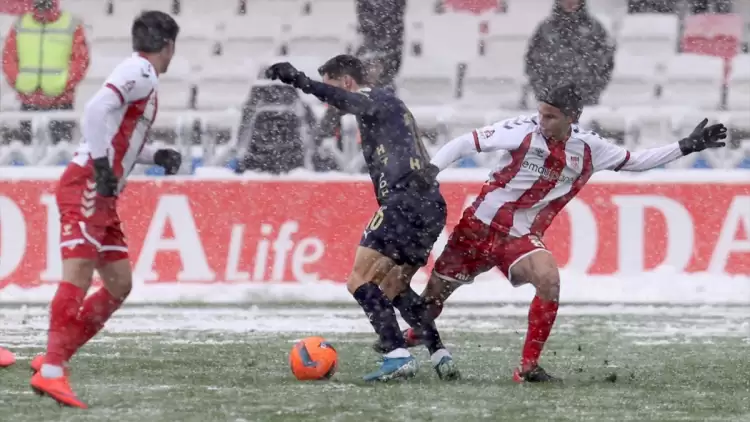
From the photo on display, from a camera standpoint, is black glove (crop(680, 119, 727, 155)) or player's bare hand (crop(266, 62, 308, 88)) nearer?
player's bare hand (crop(266, 62, 308, 88))

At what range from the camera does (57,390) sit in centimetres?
666

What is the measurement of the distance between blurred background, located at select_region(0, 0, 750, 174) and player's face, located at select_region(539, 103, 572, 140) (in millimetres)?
5649

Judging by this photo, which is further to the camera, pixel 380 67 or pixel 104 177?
pixel 380 67

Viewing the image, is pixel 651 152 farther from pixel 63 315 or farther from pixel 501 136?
pixel 63 315

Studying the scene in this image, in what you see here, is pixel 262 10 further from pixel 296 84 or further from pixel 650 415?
pixel 650 415

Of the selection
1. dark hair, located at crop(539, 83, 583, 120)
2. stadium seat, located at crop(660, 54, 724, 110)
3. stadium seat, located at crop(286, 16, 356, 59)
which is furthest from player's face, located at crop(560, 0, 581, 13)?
dark hair, located at crop(539, 83, 583, 120)

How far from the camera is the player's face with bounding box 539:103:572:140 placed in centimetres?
803

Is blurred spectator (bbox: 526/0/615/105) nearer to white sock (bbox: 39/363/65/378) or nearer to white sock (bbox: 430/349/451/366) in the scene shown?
white sock (bbox: 430/349/451/366)

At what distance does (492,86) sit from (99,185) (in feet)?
32.9

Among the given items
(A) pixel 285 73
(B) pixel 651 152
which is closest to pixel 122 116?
(A) pixel 285 73

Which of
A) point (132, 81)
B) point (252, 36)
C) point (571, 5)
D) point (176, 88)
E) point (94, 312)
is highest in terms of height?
point (571, 5)

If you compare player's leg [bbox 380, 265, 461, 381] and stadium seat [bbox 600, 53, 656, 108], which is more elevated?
stadium seat [bbox 600, 53, 656, 108]

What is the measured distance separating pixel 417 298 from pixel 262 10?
9.81 m

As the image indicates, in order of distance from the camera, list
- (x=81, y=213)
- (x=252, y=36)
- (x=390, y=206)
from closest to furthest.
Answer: (x=81, y=213) → (x=390, y=206) → (x=252, y=36)
